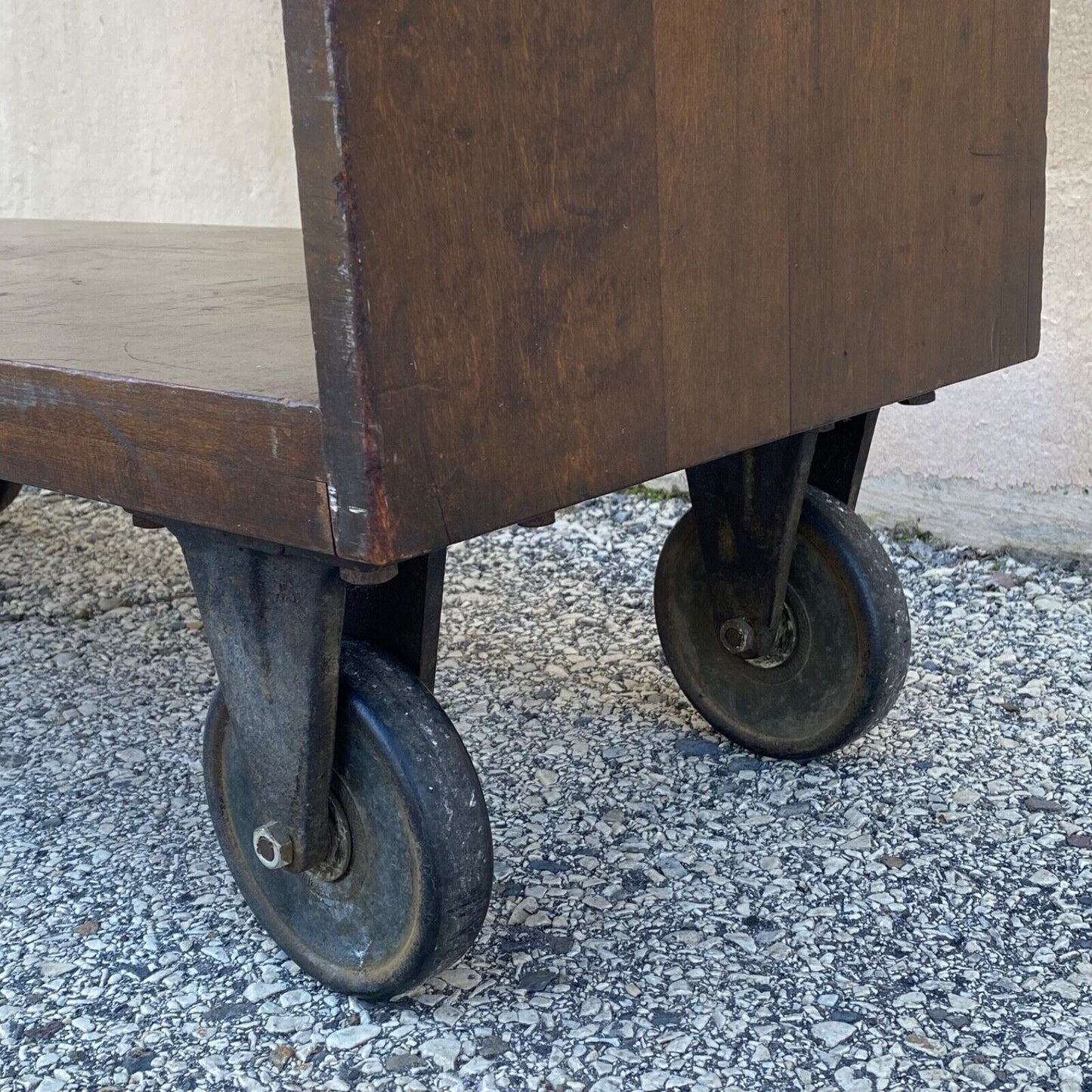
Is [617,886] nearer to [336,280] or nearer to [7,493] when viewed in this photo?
[336,280]

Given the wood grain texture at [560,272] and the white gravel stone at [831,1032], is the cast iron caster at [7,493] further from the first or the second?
the white gravel stone at [831,1032]

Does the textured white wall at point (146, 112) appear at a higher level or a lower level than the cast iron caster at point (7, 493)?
higher

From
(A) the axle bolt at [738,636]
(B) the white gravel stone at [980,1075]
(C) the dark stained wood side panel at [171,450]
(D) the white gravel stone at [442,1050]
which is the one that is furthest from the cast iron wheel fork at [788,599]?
(C) the dark stained wood side panel at [171,450]

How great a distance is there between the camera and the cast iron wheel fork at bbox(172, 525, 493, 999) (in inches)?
52.7

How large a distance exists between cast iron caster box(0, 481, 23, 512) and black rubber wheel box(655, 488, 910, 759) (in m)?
1.48

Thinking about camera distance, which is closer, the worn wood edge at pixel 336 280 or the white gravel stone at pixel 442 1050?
the worn wood edge at pixel 336 280

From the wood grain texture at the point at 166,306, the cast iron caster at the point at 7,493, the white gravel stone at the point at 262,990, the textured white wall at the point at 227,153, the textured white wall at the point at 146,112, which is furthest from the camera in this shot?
the textured white wall at the point at 146,112

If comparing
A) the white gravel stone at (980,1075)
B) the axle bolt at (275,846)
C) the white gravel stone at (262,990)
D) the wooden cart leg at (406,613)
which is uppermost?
the wooden cart leg at (406,613)

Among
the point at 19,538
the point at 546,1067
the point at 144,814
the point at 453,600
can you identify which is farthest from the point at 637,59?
the point at 19,538

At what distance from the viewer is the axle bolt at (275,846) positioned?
1416 mm

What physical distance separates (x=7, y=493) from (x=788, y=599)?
1747mm

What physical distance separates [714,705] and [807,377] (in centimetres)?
77

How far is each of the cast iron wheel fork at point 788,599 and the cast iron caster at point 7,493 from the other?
1.50 metres

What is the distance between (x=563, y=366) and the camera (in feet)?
3.69
